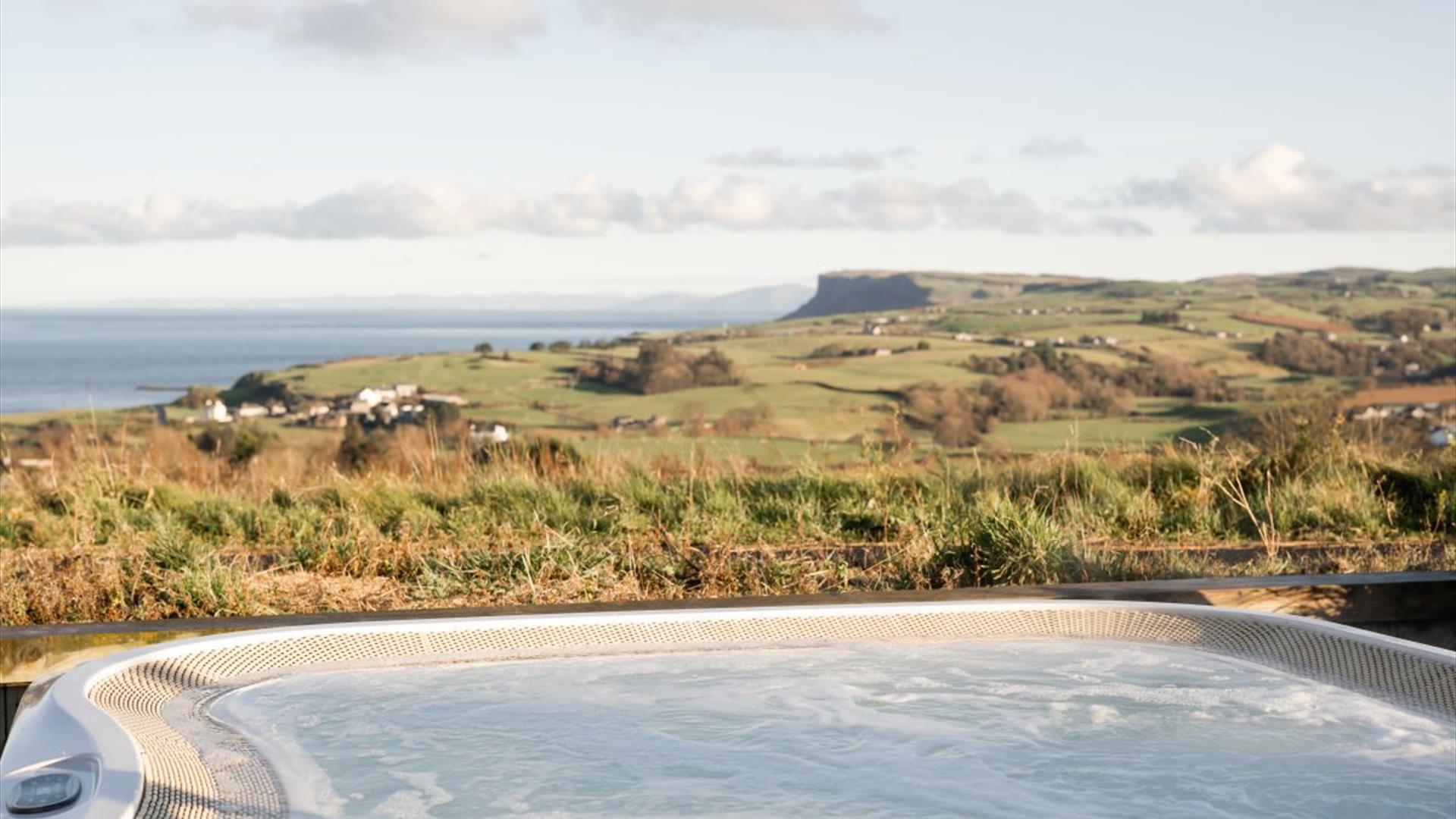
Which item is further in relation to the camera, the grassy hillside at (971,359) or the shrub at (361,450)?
the grassy hillside at (971,359)

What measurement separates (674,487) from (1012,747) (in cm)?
315

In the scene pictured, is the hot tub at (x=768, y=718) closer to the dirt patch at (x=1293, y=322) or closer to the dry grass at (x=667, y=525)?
the dry grass at (x=667, y=525)

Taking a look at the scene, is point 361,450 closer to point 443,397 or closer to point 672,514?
point 672,514

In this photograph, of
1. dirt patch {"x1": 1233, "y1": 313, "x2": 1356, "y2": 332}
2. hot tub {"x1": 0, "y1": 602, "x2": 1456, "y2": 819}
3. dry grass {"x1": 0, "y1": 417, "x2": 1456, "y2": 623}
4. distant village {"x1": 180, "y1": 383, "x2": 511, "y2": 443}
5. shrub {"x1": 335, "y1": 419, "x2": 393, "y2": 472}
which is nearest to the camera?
hot tub {"x1": 0, "y1": 602, "x2": 1456, "y2": 819}

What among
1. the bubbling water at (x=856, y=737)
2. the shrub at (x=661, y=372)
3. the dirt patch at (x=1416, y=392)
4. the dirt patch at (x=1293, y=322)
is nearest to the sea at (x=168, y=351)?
the bubbling water at (x=856, y=737)

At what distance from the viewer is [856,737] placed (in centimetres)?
314

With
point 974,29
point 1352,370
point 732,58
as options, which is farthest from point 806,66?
point 1352,370

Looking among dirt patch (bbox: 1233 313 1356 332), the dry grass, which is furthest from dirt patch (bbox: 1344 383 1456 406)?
the dry grass

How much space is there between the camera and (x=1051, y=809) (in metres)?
2.74

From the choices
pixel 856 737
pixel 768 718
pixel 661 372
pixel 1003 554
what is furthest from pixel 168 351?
pixel 856 737

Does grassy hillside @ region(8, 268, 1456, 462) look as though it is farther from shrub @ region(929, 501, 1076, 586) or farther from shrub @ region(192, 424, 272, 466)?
shrub @ region(929, 501, 1076, 586)

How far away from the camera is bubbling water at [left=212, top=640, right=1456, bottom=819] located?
275 centimetres

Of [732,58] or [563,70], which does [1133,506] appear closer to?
[732,58]

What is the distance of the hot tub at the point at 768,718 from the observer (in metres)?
2.68
